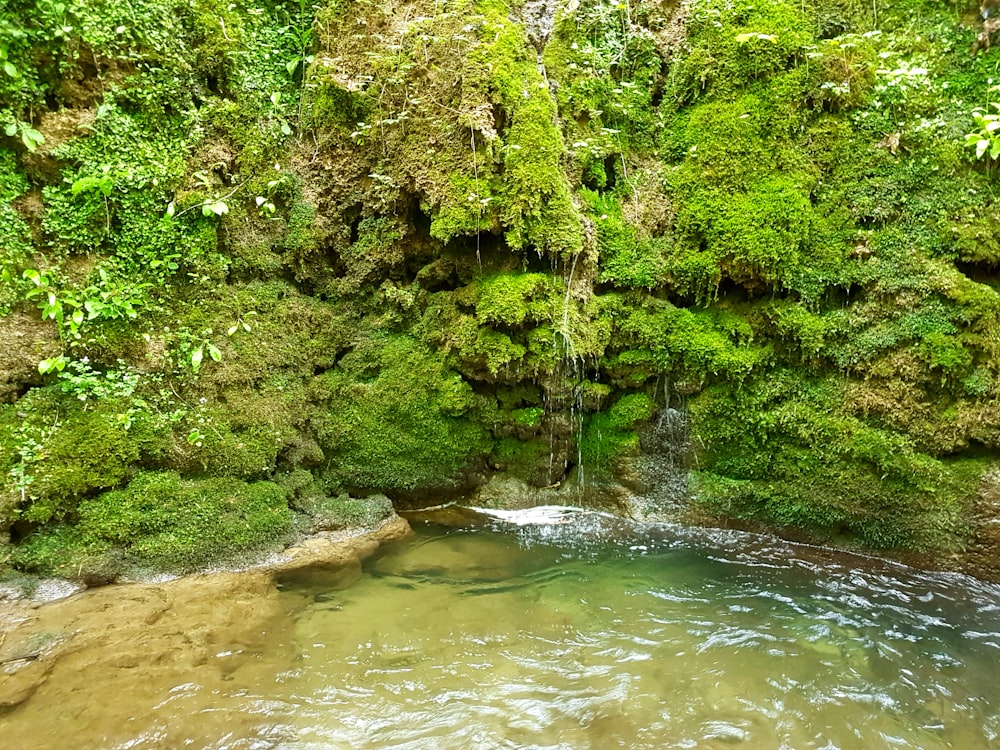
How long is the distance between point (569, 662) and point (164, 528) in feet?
10.9

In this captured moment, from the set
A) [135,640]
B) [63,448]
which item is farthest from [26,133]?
[135,640]

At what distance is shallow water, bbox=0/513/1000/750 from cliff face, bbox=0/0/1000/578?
0.80m

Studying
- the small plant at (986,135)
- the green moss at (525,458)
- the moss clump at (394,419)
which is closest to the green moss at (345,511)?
the moss clump at (394,419)

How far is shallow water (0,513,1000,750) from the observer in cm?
308

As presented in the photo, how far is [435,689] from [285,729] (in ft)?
2.85

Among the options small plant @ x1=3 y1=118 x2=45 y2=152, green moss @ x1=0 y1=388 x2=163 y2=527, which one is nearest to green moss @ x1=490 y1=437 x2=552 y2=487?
green moss @ x1=0 y1=388 x2=163 y2=527

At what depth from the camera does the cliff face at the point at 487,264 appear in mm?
4496

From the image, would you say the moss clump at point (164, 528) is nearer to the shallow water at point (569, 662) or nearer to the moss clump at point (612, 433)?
the shallow water at point (569, 662)

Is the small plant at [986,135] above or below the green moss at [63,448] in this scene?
above

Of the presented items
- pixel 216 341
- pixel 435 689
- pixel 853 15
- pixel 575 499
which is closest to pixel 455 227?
pixel 216 341

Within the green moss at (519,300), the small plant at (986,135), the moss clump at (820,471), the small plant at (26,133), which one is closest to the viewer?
the small plant at (986,135)

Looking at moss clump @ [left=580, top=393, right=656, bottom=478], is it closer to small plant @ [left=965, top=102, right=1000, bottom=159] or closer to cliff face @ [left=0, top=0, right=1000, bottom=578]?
cliff face @ [left=0, top=0, right=1000, bottom=578]

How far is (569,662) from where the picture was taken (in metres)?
3.67

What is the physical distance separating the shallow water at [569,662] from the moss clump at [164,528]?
573 mm
